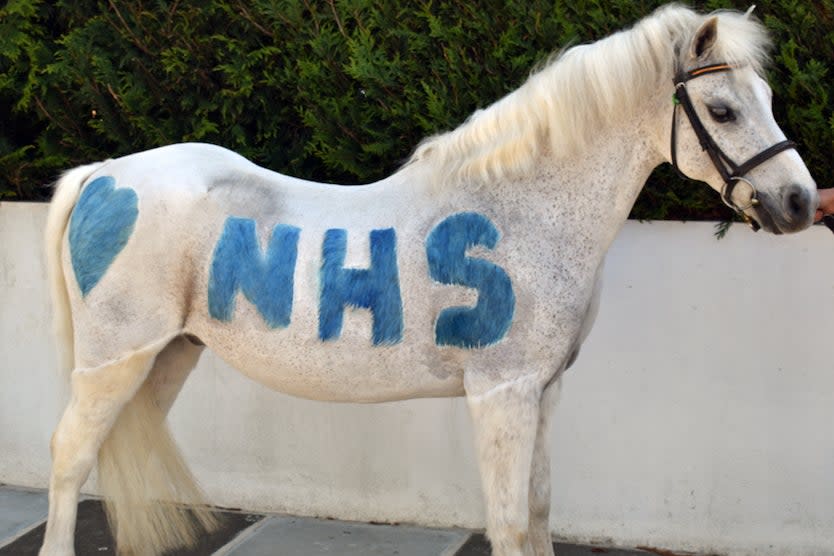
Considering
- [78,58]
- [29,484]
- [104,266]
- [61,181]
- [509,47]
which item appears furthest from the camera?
[29,484]

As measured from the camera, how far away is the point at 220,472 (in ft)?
15.2

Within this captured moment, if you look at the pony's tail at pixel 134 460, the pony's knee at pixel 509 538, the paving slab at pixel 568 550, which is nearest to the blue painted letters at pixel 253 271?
the pony's tail at pixel 134 460

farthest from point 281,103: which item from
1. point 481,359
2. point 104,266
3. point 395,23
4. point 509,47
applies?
point 481,359

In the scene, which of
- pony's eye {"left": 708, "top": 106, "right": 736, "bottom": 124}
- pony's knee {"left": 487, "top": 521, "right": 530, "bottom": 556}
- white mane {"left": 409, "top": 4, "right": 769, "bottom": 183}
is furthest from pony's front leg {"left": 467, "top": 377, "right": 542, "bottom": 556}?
pony's eye {"left": 708, "top": 106, "right": 736, "bottom": 124}

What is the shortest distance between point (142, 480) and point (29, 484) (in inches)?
64.6

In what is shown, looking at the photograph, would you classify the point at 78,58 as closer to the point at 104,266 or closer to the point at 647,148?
the point at 104,266

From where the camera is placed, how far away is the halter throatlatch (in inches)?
109

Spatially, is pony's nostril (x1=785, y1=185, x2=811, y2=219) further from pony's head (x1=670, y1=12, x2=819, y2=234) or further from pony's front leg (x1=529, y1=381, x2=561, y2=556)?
pony's front leg (x1=529, y1=381, x2=561, y2=556)

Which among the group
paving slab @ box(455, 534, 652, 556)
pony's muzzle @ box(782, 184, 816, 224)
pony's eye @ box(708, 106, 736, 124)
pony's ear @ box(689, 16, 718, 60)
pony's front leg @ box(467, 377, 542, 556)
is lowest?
paving slab @ box(455, 534, 652, 556)

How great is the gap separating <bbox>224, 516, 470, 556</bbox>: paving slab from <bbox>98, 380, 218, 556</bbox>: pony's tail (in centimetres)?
44

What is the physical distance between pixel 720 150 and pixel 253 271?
4.63 feet

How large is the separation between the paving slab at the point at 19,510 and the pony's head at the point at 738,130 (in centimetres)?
317

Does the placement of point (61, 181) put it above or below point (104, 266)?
above

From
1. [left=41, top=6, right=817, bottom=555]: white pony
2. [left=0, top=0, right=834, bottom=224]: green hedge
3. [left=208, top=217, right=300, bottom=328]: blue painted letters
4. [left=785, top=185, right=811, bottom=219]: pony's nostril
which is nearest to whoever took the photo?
[left=785, top=185, right=811, bottom=219]: pony's nostril
